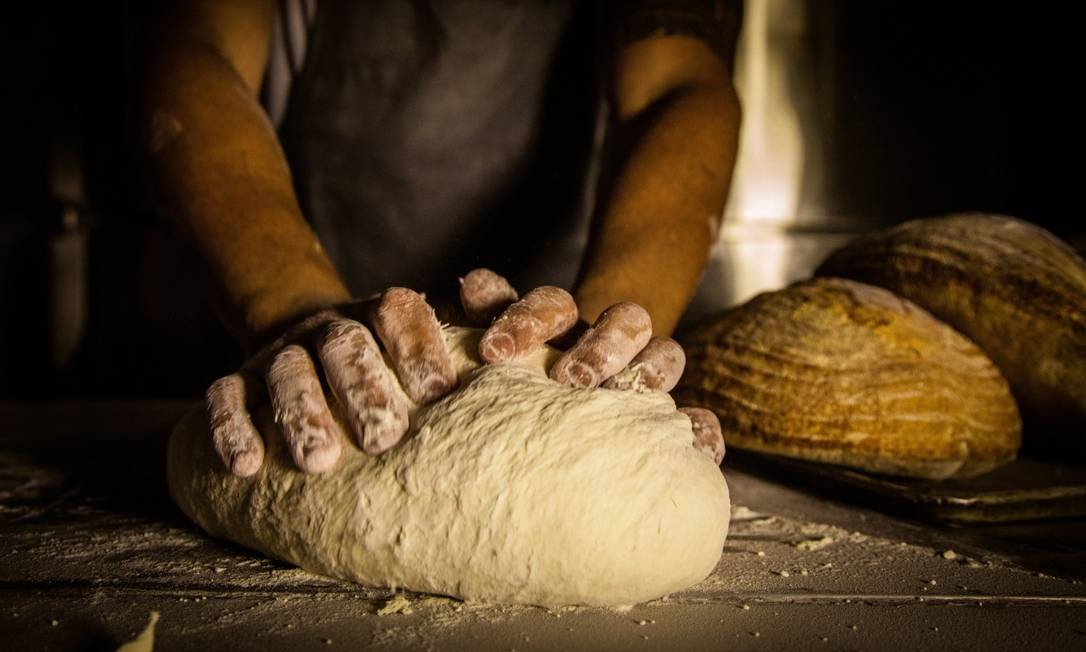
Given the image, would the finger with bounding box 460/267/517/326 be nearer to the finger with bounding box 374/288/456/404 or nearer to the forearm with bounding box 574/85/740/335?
the finger with bounding box 374/288/456/404

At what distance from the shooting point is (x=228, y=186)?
4.47 feet

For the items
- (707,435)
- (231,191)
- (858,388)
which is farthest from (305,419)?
(858,388)

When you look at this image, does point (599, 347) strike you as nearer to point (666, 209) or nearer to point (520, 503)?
point (520, 503)

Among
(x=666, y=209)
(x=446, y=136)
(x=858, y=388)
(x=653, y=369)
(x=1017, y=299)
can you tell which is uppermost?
(x=446, y=136)

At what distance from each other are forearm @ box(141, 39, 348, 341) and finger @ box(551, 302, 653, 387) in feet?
1.52

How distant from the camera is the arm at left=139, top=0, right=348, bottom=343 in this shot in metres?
1.24

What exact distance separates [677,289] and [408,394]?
629 mm

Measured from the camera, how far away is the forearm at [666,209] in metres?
1.34

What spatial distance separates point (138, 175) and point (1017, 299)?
9.08 ft

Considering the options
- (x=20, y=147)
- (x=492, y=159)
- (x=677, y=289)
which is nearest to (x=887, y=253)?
(x=677, y=289)

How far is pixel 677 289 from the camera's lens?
4.57 feet

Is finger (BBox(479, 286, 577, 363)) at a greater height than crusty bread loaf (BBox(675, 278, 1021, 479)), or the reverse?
finger (BBox(479, 286, 577, 363))

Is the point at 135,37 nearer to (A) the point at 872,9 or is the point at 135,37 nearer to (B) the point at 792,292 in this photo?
(B) the point at 792,292

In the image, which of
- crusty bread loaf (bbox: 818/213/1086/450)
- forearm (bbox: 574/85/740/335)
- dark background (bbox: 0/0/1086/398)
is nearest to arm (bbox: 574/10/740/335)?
forearm (bbox: 574/85/740/335)
